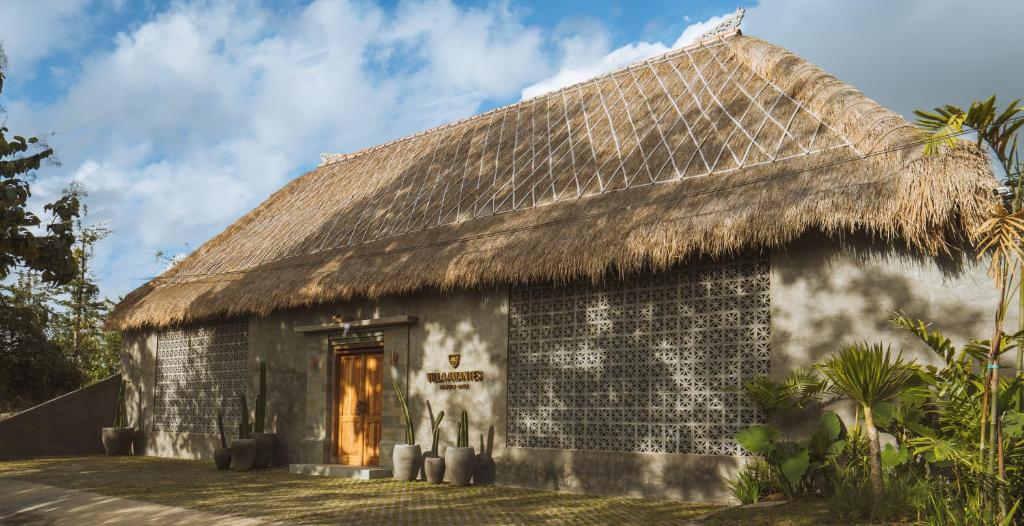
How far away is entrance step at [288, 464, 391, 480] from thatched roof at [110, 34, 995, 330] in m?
2.47

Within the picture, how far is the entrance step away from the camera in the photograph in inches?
445

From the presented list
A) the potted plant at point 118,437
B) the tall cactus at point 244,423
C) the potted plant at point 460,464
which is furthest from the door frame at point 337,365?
the potted plant at point 118,437

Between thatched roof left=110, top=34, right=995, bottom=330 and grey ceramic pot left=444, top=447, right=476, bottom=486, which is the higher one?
thatched roof left=110, top=34, right=995, bottom=330

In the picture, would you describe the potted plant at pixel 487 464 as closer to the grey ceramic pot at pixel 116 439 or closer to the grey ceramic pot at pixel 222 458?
the grey ceramic pot at pixel 222 458

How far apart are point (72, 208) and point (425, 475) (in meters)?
5.44

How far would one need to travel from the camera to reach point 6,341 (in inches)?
750

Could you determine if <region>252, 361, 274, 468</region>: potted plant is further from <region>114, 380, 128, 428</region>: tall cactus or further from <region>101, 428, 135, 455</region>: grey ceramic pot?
<region>114, 380, 128, 428</region>: tall cactus

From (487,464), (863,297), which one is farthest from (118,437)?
(863,297)

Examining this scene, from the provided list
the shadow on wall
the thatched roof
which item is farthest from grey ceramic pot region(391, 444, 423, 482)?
the shadow on wall

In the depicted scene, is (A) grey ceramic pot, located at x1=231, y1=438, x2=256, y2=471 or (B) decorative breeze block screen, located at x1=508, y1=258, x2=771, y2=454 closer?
(B) decorative breeze block screen, located at x1=508, y1=258, x2=771, y2=454

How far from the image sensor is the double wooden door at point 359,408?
12.3m

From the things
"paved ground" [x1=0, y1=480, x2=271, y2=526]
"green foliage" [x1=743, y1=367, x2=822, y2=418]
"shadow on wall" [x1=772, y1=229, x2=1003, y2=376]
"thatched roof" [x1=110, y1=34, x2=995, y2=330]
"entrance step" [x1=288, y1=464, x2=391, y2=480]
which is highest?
"thatched roof" [x1=110, y1=34, x2=995, y2=330]

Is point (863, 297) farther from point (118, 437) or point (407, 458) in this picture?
point (118, 437)

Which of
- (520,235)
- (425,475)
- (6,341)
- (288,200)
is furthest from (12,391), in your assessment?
(520,235)
